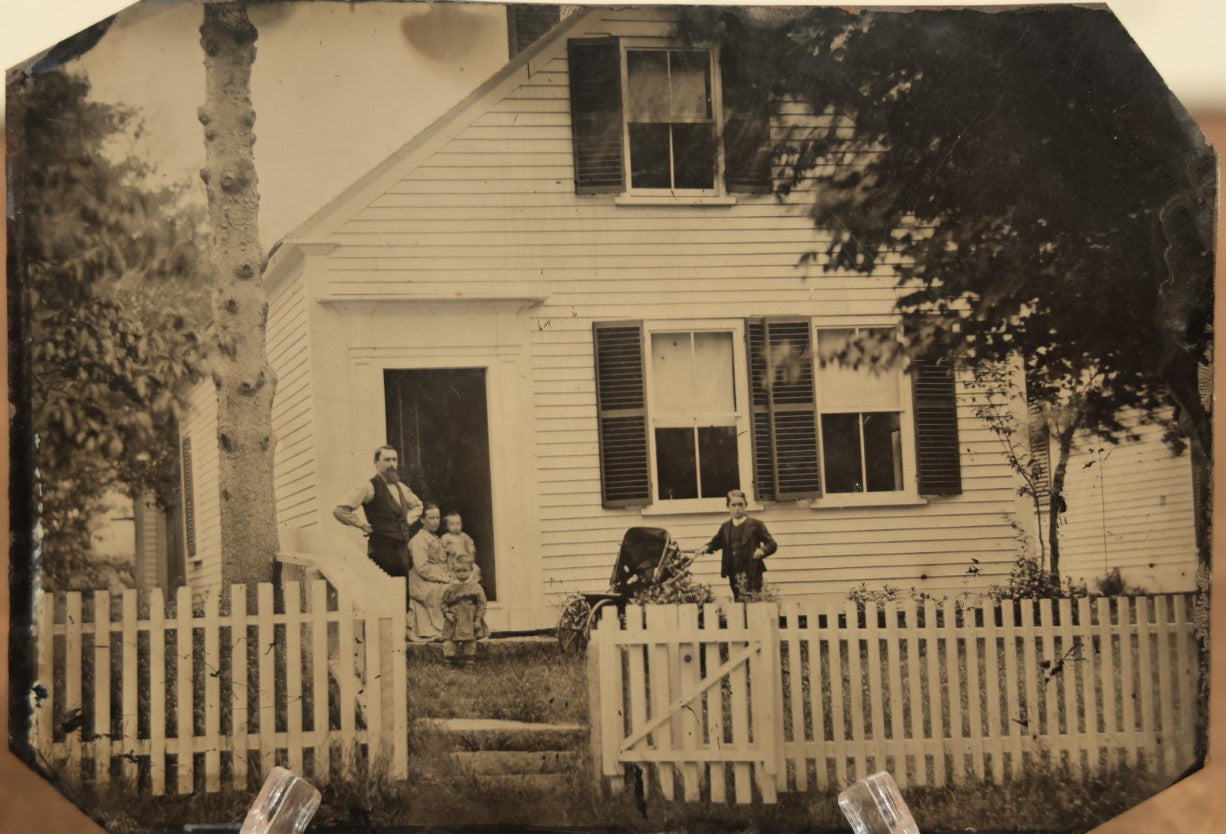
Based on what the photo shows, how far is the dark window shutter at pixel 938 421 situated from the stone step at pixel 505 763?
1.22m

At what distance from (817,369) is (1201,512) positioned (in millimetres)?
1086

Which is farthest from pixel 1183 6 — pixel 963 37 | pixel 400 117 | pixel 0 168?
pixel 0 168

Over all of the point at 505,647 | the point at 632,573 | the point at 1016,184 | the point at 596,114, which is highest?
the point at 596,114

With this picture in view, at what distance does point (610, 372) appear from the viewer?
9.80 feet

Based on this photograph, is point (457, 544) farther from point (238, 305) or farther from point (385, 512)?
point (238, 305)

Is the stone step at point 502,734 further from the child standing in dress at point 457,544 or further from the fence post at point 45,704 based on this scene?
the fence post at point 45,704

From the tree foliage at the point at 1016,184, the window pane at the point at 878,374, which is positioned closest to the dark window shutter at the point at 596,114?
the tree foliage at the point at 1016,184

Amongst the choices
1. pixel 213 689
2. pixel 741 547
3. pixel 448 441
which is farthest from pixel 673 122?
pixel 213 689

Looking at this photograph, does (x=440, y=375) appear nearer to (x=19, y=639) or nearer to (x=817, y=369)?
(x=817, y=369)

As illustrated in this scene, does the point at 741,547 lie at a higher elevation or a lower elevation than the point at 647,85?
lower

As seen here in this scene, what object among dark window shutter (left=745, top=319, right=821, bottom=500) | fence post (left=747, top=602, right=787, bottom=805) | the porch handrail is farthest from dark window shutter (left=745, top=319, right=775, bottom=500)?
the porch handrail

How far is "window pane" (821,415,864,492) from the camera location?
119 inches

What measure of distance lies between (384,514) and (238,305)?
0.66 meters

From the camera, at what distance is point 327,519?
292 centimetres
